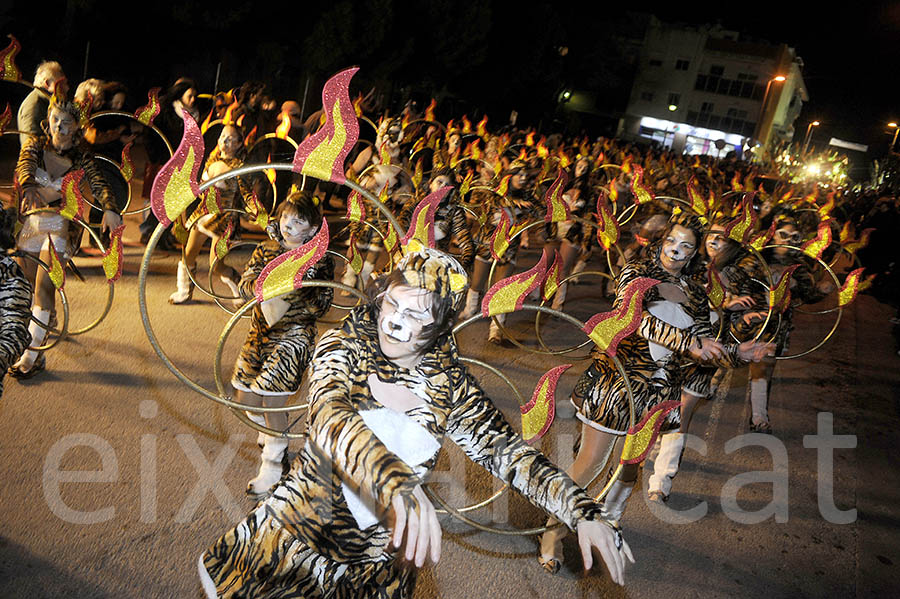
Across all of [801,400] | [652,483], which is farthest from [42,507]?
[801,400]

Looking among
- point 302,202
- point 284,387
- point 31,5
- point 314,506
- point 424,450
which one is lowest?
point 284,387

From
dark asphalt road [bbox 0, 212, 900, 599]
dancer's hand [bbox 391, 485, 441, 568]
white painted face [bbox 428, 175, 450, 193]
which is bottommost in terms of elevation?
dark asphalt road [bbox 0, 212, 900, 599]

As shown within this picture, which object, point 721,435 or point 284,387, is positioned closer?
point 284,387

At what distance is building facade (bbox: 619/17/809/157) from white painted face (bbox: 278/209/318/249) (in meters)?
69.6

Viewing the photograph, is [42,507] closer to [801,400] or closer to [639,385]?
[639,385]

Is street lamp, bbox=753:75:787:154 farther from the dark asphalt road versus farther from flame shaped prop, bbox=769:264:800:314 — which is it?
flame shaped prop, bbox=769:264:800:314

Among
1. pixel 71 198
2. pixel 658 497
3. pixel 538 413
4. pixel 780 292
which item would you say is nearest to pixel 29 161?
pixel 71 198

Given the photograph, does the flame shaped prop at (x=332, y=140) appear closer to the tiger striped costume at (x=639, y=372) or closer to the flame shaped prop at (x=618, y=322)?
the flame shaped prop at (x=618, y=322)

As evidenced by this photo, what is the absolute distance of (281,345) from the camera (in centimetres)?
407

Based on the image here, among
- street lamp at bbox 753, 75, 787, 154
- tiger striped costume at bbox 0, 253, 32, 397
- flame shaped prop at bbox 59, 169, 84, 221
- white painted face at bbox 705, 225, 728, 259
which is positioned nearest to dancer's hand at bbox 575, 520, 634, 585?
tiger striped costume at bbox 0, 253, 32, 397

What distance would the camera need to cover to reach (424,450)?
2.33 meters

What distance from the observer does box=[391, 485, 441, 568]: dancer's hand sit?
1.81 meters

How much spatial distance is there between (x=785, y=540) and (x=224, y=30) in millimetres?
15825

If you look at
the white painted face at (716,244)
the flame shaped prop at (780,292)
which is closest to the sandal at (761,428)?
the flame shaped prop at (780,292)
